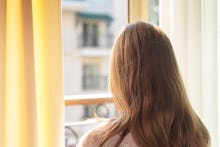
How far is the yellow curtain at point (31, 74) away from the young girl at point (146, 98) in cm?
27

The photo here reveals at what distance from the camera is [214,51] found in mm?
1822

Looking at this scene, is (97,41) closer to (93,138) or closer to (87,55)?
(87,55)

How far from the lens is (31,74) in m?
1.37

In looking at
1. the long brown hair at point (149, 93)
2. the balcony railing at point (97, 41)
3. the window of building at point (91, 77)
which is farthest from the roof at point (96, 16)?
the long brown hair at point (149, 93)

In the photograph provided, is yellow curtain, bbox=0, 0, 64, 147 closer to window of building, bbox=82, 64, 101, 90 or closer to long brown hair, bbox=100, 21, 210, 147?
long brown hair, bbox=100, 21, 210, 147

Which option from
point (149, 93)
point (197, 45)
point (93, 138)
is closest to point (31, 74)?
A: point (93, 138)

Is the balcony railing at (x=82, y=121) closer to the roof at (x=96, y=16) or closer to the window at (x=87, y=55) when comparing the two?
the window at (x=87, y=55)

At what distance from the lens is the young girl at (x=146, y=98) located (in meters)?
1.18

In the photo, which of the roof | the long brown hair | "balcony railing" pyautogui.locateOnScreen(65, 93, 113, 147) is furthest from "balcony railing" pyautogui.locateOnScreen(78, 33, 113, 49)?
the long brown hair

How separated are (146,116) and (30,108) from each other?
18.9 inches

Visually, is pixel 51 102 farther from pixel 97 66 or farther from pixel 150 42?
pixel 97 66

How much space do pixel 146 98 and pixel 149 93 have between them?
0.07 feet

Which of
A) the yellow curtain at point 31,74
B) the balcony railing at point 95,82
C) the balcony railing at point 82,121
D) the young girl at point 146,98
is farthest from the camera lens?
the balcony railing at point 95,82

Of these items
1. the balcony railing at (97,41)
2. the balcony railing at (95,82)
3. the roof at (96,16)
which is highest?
the roof at (96,16)
